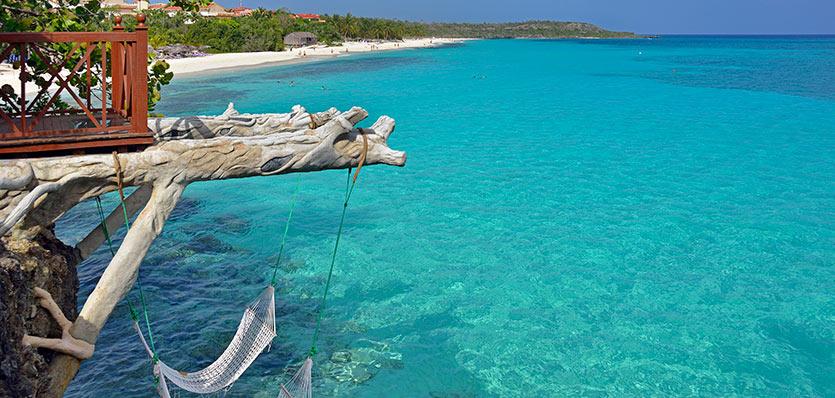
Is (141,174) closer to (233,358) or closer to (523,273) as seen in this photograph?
(233,358)

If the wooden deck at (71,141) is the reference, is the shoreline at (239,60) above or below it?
below

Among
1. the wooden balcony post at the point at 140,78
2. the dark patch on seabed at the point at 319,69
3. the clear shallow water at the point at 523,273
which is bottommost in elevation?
the clear shallow water at the point at 523,273

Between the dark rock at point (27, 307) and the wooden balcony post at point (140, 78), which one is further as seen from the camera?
the wooden balcony post at point (140, 78)

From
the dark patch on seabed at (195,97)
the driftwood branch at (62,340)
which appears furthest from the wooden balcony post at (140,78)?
the dark patch on seabed at (195,97)

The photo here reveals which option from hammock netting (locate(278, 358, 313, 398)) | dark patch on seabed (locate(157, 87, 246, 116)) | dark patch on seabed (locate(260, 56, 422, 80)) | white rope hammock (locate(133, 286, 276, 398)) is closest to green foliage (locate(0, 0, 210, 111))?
white rope hammock (locate(133, 286, 276, 398))

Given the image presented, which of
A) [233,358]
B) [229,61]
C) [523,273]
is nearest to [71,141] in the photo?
[233,358]

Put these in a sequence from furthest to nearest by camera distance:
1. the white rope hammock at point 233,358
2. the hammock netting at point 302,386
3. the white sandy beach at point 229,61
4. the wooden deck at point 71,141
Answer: the white sandy beach at point 229,61, the hammock netting at point 302,386, the white rope hammock at point 233,358, the wooden deck at point 71,141

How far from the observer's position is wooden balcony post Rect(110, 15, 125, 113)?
Result: 6730 millimetres

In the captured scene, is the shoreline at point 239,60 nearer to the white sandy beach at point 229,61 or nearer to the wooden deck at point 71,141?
the white sandy beach at point 229,61

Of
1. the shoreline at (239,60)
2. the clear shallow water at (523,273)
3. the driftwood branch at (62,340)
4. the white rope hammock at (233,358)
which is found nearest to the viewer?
the driftwood branch at (62,340)

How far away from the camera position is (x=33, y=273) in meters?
5.72

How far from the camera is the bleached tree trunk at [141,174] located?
546 centimetres

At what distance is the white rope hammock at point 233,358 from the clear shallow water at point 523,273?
81 centimetres

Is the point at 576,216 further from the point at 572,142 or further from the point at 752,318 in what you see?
the point at 572,142
